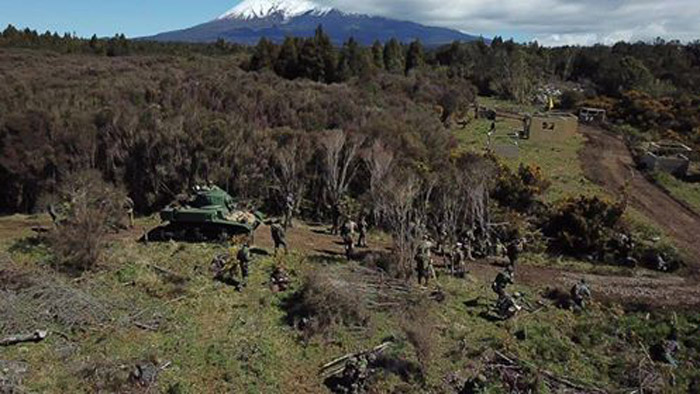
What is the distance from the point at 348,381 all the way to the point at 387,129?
1696 centimetres

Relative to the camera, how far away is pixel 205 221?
20.1m

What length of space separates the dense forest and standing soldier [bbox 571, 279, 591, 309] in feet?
27.8

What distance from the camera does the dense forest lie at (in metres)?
26.6

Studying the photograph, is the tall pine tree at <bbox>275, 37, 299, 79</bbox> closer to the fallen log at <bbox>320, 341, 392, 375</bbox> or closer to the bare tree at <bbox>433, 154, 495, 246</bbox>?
the bare tree at <bbox>433, 154, 495, 246</bbox>

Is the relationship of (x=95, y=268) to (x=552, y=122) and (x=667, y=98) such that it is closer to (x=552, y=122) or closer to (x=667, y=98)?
(x=552, y=122)

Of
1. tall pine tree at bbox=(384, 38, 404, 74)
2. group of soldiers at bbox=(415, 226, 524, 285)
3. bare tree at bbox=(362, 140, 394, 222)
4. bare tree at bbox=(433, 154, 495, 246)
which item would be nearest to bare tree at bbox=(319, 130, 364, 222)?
bare tree at bbox=(362, 140, 394, 222)

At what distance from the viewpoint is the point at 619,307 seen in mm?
17875

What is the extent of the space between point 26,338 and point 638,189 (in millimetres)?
28372

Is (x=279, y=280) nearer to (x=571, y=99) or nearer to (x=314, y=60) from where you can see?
(x=314, y=60)

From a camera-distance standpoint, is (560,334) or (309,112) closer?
(560,334)

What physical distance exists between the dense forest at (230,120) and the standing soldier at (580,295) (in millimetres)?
8485

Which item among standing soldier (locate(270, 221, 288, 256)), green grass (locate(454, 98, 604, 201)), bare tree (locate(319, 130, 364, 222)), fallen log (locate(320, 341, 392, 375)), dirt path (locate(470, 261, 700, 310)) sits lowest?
dirt path (locate(470, 261, 700, 310))

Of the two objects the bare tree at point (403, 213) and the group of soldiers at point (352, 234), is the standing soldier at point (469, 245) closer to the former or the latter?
the bare tree at point (403, 213)

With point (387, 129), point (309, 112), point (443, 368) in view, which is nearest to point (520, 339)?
point (443, 368)
